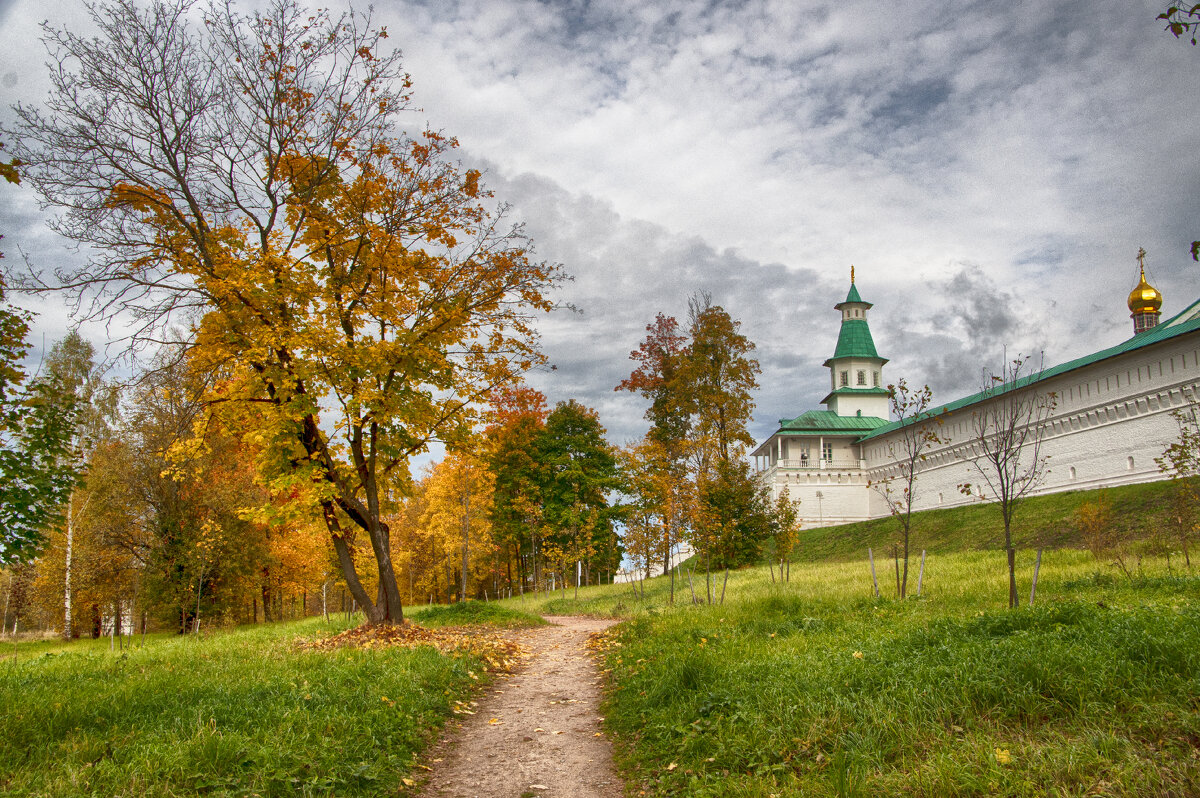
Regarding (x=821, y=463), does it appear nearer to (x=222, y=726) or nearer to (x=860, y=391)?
(x=860, y=391)

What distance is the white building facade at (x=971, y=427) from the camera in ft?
101

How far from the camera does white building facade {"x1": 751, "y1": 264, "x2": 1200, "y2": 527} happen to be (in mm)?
→ 30781

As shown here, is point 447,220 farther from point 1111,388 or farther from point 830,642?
point 1111,388

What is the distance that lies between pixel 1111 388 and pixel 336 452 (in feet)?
117

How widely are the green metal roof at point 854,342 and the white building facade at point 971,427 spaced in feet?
0.31

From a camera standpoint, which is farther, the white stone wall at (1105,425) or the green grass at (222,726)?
the white stone wall at (1105,425)

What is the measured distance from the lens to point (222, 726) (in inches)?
217

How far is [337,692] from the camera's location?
6797mm

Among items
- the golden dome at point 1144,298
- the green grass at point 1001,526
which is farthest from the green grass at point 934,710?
the golden dome at point 1144,298

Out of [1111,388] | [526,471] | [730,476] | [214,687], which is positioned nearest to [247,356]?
[214,687]

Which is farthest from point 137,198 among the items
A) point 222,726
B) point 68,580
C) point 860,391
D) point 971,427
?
point 860,391

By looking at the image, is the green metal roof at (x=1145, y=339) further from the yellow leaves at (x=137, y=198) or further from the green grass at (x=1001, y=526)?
the yellow leaves at (x=137, y=198)

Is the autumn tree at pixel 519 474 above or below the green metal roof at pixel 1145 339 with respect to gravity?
below

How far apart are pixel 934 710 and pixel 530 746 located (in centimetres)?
360
